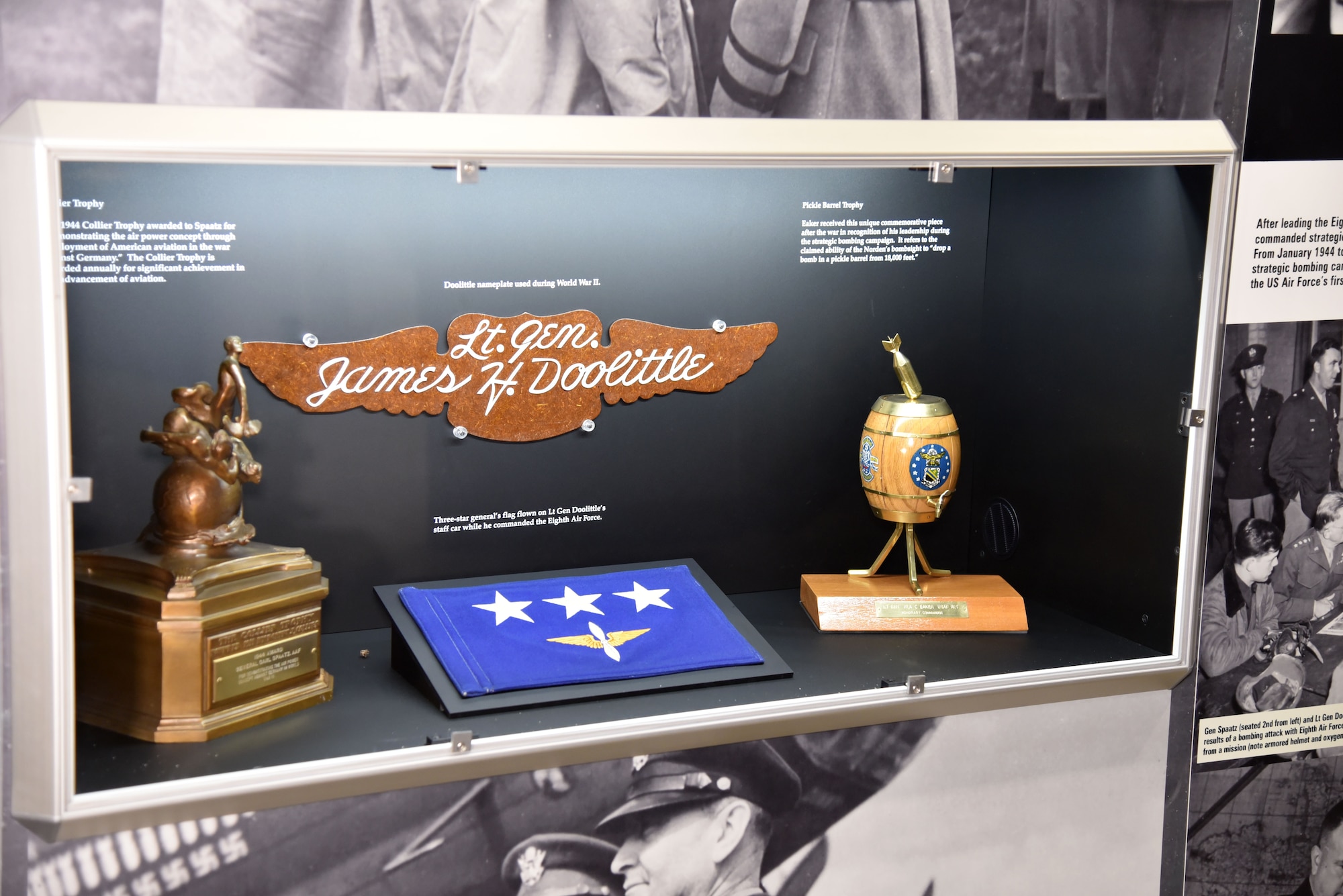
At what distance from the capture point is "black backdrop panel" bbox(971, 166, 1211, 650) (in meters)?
1.65

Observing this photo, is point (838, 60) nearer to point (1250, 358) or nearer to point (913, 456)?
point (913, 456)

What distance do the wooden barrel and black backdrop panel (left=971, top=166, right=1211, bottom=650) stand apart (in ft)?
0.62

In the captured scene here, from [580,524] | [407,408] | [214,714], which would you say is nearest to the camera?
[214,714]

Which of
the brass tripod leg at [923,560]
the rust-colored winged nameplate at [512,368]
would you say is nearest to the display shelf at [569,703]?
the brass tripod leg at [923,560]

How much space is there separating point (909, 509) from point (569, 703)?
57 centimetres

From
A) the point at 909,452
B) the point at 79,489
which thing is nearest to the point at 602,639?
the point at 909,452

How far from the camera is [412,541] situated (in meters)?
1.72

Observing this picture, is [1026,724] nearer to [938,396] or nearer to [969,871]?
[969,871]

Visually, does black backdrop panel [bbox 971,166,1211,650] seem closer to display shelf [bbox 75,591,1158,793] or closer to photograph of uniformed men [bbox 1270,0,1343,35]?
display shelf [bbox 75,591,1158,793]

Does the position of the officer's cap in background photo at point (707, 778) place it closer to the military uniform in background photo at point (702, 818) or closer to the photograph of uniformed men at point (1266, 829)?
the military uniform in background photo at point (702, 818)

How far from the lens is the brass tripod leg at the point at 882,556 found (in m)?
1.80

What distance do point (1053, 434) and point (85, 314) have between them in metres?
1.32

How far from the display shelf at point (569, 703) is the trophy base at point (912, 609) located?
15mm

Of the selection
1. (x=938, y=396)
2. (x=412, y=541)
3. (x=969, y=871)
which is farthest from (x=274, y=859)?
(x=938, y=396)
